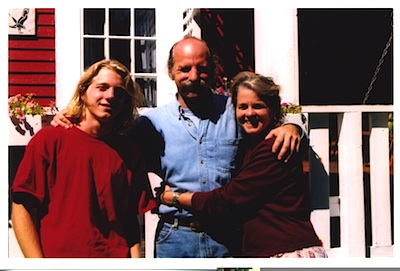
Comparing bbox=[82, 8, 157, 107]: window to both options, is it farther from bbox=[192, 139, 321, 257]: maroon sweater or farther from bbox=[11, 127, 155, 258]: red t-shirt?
bbox=[192, 139, 321, 257]: maroon sweater

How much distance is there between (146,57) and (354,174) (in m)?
1.66

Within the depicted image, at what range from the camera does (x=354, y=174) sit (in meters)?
4.30

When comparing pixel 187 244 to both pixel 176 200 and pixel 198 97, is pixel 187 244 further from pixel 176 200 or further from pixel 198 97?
pixel 198 97

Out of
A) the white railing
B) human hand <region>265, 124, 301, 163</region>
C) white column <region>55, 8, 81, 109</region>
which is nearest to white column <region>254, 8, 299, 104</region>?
the white railing

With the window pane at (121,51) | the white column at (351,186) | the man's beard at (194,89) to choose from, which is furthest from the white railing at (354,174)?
the window pane at (121,51)

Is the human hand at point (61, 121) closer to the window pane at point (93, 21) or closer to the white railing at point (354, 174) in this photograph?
the window pane at point (93, 21)

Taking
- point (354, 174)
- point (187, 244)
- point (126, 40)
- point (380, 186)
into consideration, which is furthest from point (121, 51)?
point (380, 186)

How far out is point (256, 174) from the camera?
391 cm

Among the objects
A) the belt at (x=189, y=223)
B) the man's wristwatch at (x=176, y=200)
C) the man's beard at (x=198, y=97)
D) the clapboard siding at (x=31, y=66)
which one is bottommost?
the belt at (x=189, y=223)

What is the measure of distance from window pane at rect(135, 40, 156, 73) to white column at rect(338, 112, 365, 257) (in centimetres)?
139

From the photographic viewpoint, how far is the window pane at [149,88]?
13.7 feet

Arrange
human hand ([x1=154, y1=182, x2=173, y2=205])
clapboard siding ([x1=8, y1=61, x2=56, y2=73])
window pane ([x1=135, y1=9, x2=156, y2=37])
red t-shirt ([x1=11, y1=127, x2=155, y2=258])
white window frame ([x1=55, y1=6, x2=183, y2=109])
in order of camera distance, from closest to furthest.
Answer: red t-shirt ([x1=11, y1=127, x2=155, y2=258])
human hand ([x1=154, y1=182, x2=173, y2=205])
white window frame ([x1=55, y1=6, x2=183, y2=109])
window pane ([x1=135, y1=9, x2=156, y2=37])
clapboard siding ([x1=8, y1=61, x2=56, y2=73])

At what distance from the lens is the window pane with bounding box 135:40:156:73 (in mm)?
4211
